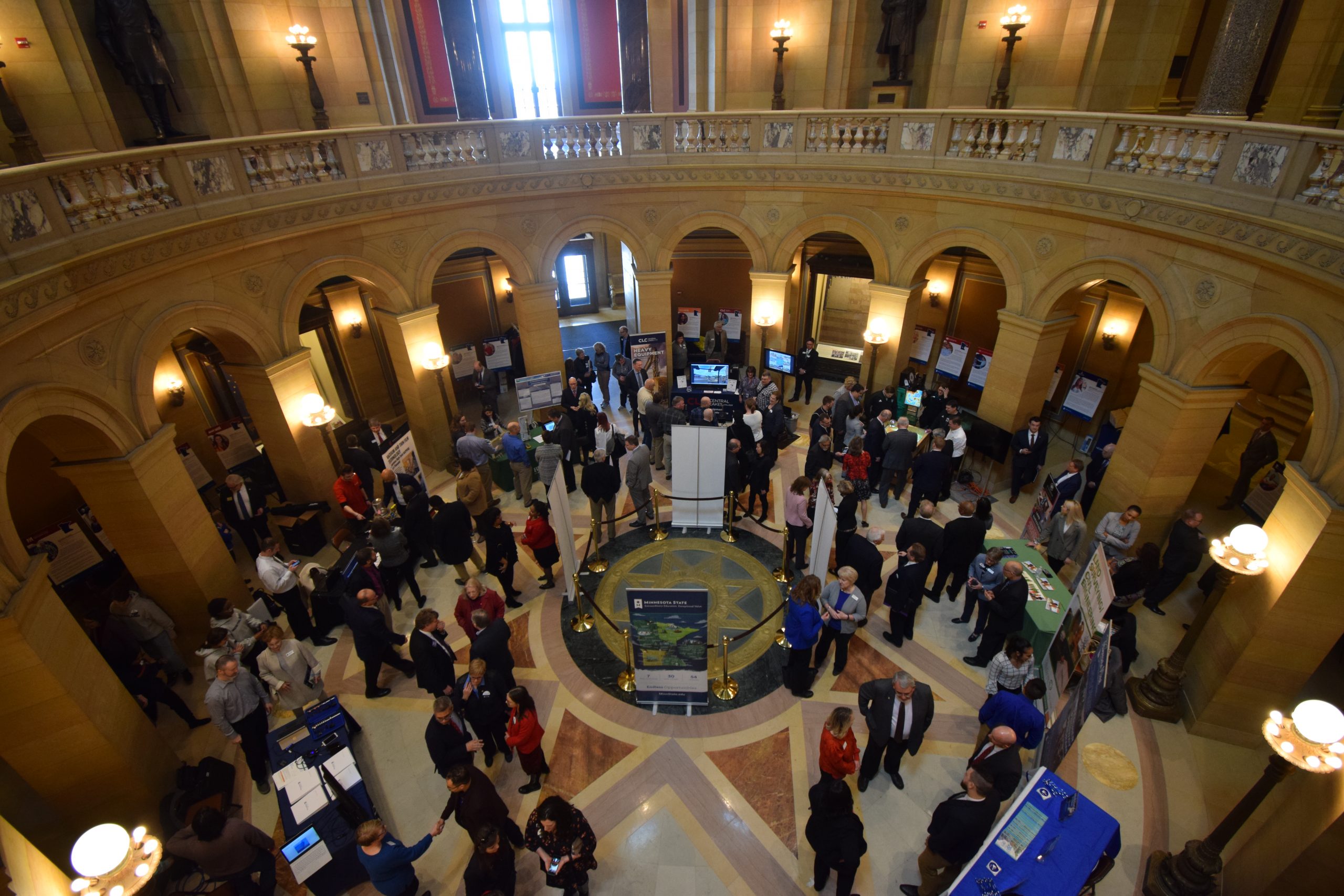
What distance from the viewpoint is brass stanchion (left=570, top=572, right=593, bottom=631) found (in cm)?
846

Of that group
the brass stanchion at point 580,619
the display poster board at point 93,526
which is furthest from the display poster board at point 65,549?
the brass stanchion at point 580,619

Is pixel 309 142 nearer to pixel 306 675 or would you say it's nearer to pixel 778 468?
pixel 306 675

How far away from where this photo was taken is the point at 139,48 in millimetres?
9906

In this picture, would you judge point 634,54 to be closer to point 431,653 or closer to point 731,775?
point 431,653

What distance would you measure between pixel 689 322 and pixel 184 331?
1133 centimetres

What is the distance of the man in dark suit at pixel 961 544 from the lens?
803 cm

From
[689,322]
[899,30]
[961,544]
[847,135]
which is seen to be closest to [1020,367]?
[961,544]

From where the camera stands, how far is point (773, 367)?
570 inches

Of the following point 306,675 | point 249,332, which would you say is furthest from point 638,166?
point 306,675

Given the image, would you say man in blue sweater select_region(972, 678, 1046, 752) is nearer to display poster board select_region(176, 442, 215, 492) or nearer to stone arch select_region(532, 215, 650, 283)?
stone arch select_region(532, 215, 650, 283)

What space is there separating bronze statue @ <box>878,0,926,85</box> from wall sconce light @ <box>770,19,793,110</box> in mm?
2038

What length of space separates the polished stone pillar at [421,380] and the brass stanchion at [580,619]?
219 inches

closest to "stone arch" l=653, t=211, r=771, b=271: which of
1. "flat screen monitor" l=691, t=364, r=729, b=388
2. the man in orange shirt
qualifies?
"flat screen monitor" l=691, t=364, r=729, b=388

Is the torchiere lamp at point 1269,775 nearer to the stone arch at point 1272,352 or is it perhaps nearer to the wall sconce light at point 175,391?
the stone arch at point 1272,352
